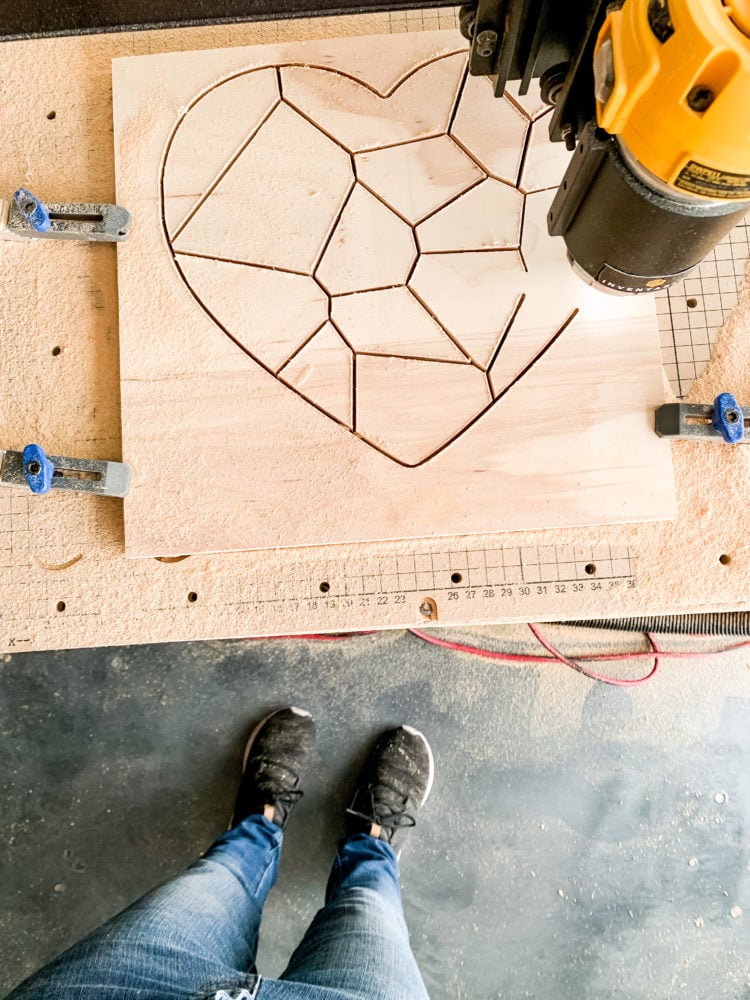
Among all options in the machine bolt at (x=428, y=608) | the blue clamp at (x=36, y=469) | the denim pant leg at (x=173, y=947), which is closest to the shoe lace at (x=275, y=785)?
the denim pant leg at (x=173, y=947)

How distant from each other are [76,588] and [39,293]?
24.5 inches

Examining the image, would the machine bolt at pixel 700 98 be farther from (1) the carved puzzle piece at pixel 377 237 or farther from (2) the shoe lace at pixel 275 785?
(2) the shoe lace at pixel 275 785

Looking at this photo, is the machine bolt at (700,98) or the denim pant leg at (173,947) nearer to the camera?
the machine bolt at (700,98)

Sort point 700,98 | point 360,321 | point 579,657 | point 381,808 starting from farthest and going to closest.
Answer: point 579,657 < point 381,808 < point 360,321 < point 700,98

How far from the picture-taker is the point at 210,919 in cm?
140

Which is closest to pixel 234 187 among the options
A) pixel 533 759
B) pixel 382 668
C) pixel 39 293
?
pixel 39 293

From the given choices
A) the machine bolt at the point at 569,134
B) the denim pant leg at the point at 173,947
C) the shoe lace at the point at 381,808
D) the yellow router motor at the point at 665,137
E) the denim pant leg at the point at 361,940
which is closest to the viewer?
the yellow router motor at the point at 665,137

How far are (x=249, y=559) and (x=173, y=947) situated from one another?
72 cm

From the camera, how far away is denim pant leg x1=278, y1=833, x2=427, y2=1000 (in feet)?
4.24

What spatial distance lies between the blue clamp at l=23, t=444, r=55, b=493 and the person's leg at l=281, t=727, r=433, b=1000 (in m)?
1.05

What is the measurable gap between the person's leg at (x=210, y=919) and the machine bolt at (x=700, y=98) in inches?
56.6

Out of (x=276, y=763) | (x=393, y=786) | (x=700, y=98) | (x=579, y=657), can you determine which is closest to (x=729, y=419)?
(x=700, y=98)

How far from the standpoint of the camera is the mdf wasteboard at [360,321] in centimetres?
137

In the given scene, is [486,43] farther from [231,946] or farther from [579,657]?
[231,946]
